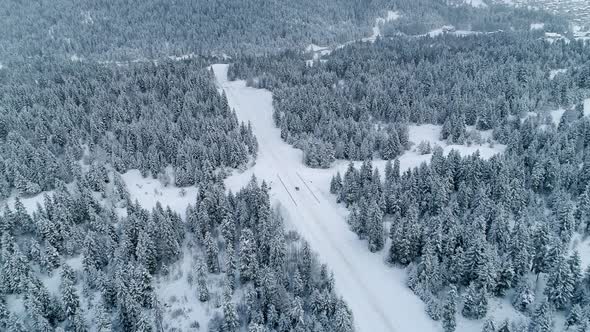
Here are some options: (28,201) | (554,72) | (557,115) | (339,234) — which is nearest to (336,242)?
(339,234)

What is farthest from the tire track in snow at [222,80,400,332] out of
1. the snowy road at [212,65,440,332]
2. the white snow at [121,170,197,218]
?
the white snow at [121,170,197,218]

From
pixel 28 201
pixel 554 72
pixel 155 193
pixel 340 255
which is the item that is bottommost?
pixel 340 255

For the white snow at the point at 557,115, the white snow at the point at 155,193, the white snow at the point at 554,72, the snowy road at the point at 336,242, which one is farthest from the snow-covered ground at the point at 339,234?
the white snow at the point at 554,72

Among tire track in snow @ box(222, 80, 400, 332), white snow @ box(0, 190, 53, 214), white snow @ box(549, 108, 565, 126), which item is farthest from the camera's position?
white snow @ box(549, 108, 565, 126)

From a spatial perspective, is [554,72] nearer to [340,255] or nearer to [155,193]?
[340,255]

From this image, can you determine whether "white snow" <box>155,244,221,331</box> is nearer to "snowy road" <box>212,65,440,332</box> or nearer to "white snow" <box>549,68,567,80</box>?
"snowy road" <box>212,65,440,332</box>

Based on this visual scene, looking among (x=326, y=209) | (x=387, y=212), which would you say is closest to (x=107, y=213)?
(x=326, y=209)

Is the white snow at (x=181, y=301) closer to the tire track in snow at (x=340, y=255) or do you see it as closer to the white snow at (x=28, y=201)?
the tire track in snow at (x=340, y=255)
